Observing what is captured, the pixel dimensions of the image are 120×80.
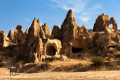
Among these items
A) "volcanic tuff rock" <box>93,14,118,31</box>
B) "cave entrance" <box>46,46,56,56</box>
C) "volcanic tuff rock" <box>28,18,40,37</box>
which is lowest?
"cave entrance" <box>46,46,56,56</box>

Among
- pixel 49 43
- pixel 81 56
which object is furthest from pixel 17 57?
pixel 81 56

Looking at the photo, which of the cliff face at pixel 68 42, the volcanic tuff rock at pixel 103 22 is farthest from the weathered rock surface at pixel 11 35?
the volcanic tuff rock at pixel 103 22

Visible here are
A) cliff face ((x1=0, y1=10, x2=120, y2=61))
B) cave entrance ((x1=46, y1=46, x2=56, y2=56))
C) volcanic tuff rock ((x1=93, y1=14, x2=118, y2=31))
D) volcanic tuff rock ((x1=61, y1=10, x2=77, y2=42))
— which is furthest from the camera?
volcanic tuff rock ((x1=93, y1=14, x2=118, y2=31))

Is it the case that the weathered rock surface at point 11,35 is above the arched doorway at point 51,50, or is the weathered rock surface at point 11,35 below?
above

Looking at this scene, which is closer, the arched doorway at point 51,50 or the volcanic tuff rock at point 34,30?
the arched doorway at point 51,50

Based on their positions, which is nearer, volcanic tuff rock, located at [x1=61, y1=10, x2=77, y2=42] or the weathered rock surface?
volcanic tuff rock, located at [x1=61, y1=10, x2=77, y2=42]

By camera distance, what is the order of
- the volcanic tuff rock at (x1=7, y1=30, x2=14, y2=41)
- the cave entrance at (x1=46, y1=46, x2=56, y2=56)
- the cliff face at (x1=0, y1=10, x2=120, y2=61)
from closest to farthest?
1. the cliff face at (x1=0, y1=10, x2=120, y2=61)
2. the cave entrance at (x1=46, y1=46, x2=56, y2=56)
3. the volcanic tuff rock at (x1=7, y1=30, x2=14, y2=41)

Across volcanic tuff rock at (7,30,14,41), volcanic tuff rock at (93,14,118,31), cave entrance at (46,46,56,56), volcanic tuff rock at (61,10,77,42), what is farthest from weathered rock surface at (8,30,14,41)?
volcanic tuff rock at (93,14,118,31)

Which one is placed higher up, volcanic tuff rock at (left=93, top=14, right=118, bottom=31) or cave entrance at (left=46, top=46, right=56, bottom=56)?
volcanic tuff rock at (left=93, top=14, right=118, bottom=31)

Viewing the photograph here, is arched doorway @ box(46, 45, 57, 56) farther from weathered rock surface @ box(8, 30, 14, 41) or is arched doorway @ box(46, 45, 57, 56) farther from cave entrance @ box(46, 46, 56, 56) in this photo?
weathered rock surface @ box(8, 30, 14, 41)

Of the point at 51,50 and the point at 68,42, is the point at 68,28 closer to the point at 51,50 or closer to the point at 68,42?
the point at 68,42

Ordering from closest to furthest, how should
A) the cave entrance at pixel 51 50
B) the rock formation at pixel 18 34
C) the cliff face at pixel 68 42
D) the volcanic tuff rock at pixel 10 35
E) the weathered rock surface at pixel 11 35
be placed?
the cliff face at pixel 68 42 → the cave entrance at pixel 51 50 → the rock formation at pixel 18 34 → the weathered rock surface at pixel 11 35 → the volcanic tuff rock at pixel 10 35

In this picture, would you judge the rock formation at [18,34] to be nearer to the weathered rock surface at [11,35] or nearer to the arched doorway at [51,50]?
the weathered rock surface at [11,35]

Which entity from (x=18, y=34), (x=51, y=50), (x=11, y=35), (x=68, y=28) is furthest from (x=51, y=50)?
(x=11, y=35)
